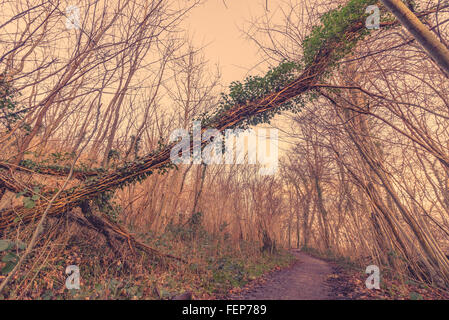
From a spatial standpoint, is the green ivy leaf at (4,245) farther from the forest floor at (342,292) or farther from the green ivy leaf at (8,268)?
the forest floor at (342,292)

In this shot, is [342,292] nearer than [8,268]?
No

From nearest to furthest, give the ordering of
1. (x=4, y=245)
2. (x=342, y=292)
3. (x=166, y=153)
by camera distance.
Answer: (x=4, y=245)
(x=342, y=292)
(x=166, y=153)

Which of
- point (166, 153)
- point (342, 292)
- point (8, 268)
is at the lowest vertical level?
point (342, 292)

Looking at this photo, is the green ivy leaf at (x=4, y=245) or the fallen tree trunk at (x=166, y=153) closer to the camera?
the green ivy leaf at (x=4, y=245)

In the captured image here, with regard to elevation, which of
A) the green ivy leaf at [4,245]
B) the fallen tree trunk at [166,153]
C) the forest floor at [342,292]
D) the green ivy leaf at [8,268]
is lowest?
the forest floor at [342,292]

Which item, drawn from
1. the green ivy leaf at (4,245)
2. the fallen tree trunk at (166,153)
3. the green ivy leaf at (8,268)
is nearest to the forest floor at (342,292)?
the fallen tree trunk at (166,153)

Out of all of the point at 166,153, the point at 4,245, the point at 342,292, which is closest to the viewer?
the point at 4,245

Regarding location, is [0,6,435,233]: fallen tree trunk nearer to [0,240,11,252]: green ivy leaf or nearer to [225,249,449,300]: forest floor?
[0,240,11,252]: green ivy leaf

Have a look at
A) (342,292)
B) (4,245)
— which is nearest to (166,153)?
(4,245)

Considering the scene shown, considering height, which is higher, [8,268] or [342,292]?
[8,268]

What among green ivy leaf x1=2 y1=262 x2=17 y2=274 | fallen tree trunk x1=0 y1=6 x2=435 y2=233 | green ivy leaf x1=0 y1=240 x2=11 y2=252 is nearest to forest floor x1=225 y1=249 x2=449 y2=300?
fallen tree trunk x1=0 y1=6 x2=435 y2=233

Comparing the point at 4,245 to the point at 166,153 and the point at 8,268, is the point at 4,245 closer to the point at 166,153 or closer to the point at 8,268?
the point at 8,268
